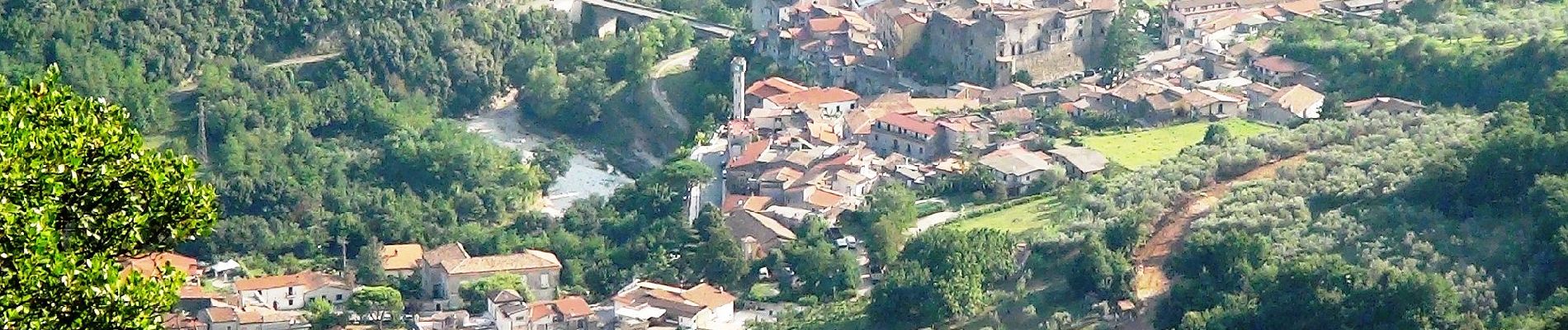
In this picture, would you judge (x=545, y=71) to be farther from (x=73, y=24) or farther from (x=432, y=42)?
(x=73, y=24)

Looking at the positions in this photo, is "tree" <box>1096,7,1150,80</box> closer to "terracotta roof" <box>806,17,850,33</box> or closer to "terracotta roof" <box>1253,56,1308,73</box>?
"terracotta roof" <box>1253,56,1308,73</box>

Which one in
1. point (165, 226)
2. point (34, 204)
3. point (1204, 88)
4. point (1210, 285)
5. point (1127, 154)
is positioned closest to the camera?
point (34, 204)

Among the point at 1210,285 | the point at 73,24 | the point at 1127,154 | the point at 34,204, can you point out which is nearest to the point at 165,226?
the point at 34,204

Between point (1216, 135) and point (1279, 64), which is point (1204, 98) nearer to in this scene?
point (1279, 64)

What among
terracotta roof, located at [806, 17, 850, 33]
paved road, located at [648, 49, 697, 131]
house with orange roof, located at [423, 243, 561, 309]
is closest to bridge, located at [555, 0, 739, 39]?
paved road, located at [648, 49, 697, 131]

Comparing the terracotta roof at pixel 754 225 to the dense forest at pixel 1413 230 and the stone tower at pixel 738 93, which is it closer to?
the dense forest at pixel 1413 230
